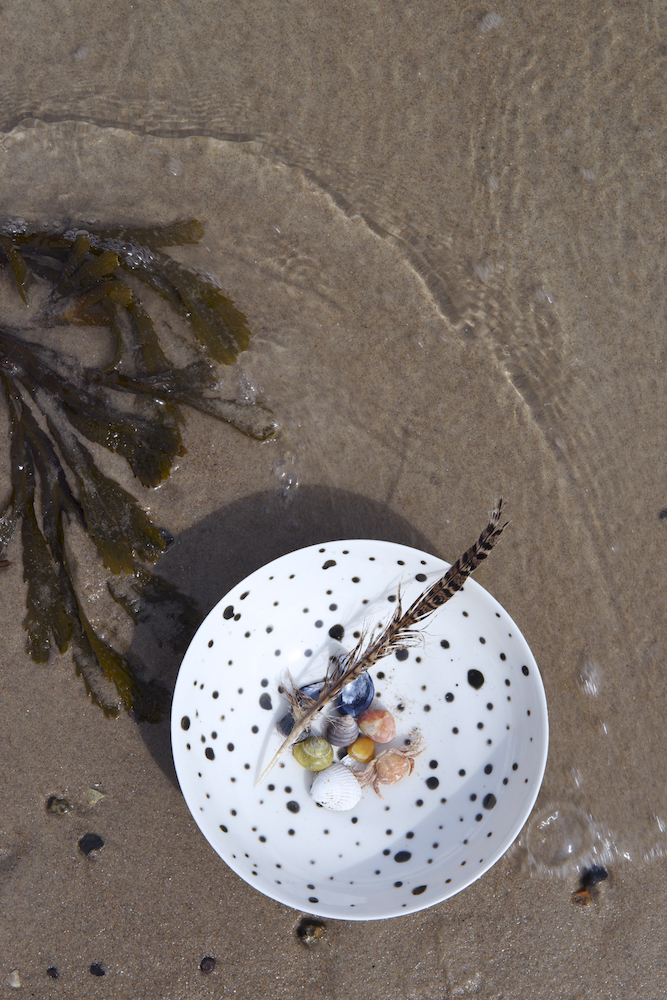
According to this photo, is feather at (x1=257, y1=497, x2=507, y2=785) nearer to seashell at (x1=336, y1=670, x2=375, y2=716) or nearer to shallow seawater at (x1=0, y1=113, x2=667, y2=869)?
seashell at (x1=336, y1=670, x2=375, y2=716)

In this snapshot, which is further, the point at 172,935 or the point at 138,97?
the point at 138,97

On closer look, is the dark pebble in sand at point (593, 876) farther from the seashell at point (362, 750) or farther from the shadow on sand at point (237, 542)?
the shadow on sand at point (237, 542)

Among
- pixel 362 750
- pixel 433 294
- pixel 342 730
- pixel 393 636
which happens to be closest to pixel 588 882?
pixel 362 750

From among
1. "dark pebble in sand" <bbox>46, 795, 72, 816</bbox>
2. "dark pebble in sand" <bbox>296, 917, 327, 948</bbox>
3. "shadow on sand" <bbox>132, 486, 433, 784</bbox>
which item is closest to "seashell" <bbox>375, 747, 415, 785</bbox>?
"dark pebble in sand" <bbox>296, 917, 327, 948</bbox>

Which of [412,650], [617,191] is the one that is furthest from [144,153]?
[412,650]

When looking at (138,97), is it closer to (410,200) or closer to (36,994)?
(410,200)

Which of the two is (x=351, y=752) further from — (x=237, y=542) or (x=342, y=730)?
(x=237, y=542)
